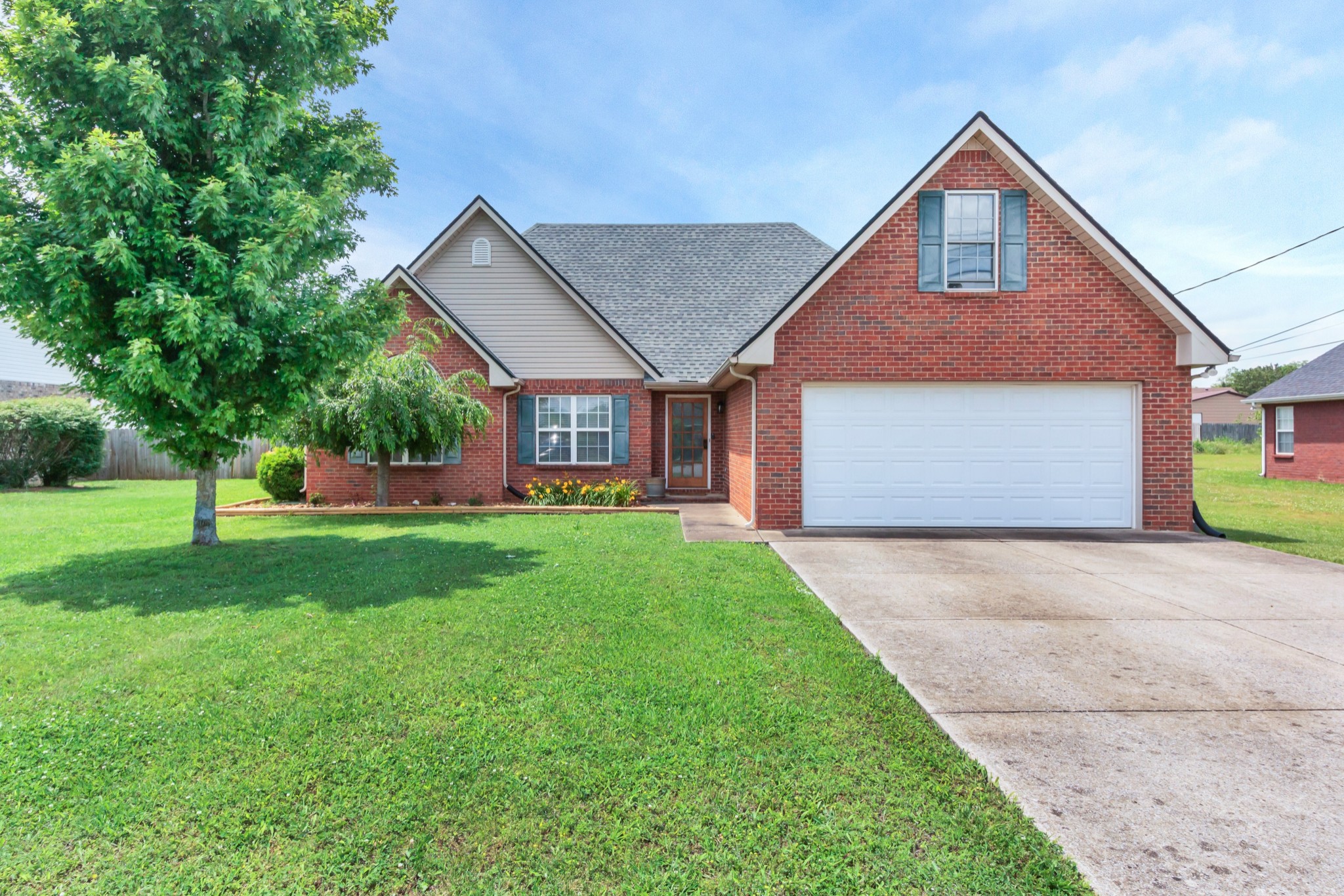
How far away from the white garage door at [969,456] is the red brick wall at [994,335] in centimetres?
29

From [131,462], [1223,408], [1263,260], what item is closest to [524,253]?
[131,462]

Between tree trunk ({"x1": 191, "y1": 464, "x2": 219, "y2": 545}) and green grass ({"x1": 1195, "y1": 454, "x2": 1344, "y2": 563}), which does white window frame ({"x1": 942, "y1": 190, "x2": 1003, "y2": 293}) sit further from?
tree trunk ({"x1": 191, "y1": 464, "x2": 219, "y2": 545})

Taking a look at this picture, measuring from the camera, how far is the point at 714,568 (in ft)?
23.4

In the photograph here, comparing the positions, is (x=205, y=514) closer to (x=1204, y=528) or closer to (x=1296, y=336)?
(x=1204, y=528)

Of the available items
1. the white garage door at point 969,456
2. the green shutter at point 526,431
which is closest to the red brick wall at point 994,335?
the white garage door at point 969,456

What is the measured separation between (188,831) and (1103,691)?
490 cm

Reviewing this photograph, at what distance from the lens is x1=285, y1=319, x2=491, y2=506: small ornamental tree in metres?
11.4

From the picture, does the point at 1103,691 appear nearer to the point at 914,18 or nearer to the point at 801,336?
the point at 801,336

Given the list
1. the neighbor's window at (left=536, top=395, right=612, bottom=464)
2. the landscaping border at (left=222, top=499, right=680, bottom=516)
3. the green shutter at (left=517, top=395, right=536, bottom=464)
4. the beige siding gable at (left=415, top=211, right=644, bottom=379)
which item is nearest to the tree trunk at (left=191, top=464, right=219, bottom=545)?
the landscaping border at (left=222, top=499, right=680, bottom=516)

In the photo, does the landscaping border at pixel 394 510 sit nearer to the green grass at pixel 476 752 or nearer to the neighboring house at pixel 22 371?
the green grass at pixel 476 752

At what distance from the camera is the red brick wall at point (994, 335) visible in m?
9.82

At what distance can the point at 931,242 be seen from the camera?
32.3 ft

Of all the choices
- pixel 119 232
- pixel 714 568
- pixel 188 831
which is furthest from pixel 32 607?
pixel 714 568

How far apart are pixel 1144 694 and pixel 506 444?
12249 millimetres
